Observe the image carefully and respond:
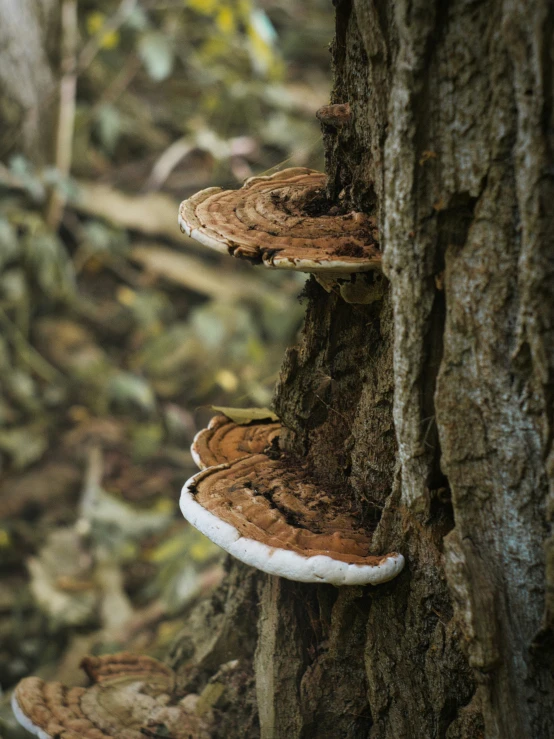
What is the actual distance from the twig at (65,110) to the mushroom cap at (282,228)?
423cm

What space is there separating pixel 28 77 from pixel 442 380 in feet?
16.9

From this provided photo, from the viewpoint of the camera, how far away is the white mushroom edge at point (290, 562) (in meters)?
1.41

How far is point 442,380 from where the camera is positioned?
4.66ft

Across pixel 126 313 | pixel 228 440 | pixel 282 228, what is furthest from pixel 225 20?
pixel 282 228

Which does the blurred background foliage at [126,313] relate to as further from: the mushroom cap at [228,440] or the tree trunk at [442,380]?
the tree trunk at [442,380]

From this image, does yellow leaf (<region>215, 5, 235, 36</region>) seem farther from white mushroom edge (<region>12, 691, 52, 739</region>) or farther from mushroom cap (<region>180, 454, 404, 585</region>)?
white mushroom edge (<region>12, 691, 52, 739</region>)

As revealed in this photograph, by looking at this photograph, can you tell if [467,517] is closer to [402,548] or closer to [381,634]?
[402,548]

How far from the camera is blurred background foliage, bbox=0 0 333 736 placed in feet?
13.9

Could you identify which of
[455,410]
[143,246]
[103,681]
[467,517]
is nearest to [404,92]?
[455,410]

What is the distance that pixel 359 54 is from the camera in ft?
5.39

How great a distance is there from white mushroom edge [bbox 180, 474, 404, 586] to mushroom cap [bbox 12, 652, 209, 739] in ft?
3.19

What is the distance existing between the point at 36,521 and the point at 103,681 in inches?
96.6

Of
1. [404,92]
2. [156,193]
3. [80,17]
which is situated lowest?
[404,92]

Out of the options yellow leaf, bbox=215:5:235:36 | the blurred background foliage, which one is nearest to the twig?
the blurred background foliage
